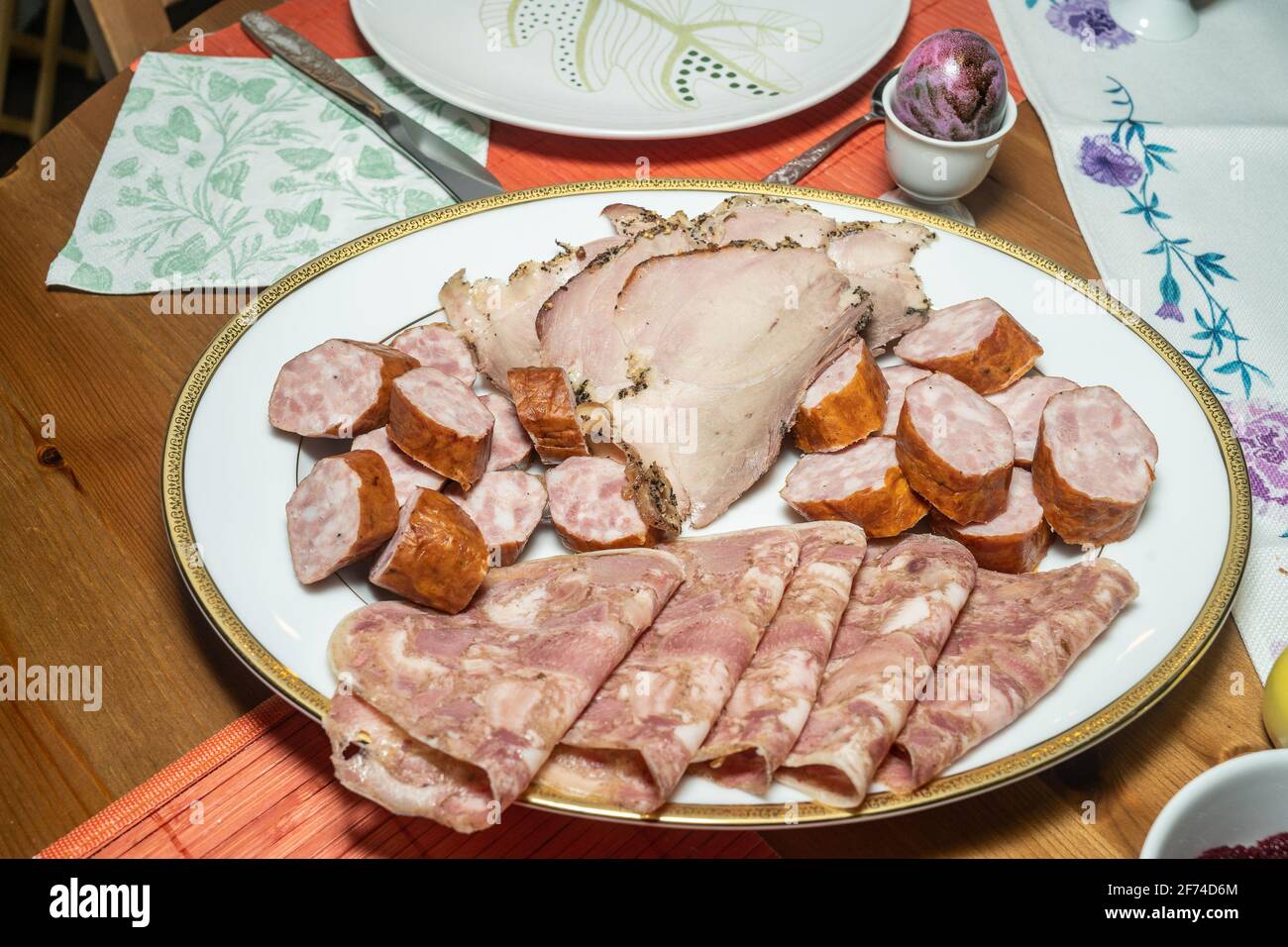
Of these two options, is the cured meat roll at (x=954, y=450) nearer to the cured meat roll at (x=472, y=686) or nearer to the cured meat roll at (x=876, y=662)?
the cured meat roll at (x=876, y=662)

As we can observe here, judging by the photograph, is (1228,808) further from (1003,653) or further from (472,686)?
(472,686)

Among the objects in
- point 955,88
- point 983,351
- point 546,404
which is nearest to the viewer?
point 546,404

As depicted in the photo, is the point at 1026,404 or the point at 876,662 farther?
the point at 1026,404

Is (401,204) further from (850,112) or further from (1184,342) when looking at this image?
(1184,342)

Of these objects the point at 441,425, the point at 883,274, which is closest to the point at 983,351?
the point at 883,274

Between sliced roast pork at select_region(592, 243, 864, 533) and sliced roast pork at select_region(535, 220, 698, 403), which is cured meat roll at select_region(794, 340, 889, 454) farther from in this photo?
sliced roast pork at select_region(535, 220, 698, 403)

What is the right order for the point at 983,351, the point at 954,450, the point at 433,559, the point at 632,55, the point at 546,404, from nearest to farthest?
the point at 433,559, the point at 954,450, the point at 546,404, the point at 983,351, the point at 632,55
